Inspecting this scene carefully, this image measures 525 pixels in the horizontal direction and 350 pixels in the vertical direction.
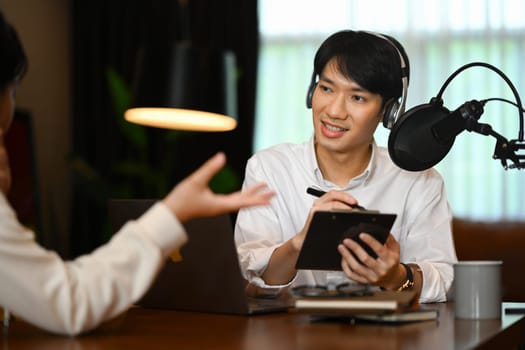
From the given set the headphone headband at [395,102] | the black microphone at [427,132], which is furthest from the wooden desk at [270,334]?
the headphone headband at [395,102]

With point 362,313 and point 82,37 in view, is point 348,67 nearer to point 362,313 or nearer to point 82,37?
point 362,313

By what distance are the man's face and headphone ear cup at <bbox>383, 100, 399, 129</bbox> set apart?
0.08 feet

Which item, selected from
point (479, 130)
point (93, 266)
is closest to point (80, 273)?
point (93, 266)

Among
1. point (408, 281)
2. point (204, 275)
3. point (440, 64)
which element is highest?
point (440, 64)

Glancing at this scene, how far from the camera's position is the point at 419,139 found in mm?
1803

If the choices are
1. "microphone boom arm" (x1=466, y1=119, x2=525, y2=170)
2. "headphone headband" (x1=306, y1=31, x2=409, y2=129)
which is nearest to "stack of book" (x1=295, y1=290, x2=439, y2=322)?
"microphone boom arm" (x1=466, y1=119, x2=525, y2=170)

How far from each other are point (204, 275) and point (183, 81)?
1152 millimetres

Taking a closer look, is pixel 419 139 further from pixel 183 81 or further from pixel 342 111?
pixel 183 81

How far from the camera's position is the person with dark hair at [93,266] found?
3.67ft

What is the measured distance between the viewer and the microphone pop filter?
176cm

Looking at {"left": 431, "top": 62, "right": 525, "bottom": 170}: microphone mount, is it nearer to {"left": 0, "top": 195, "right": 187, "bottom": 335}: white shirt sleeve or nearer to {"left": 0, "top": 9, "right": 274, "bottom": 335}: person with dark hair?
{"left": 0, "top": 9, "right": 274, "bottom": 335}: person with dark hair

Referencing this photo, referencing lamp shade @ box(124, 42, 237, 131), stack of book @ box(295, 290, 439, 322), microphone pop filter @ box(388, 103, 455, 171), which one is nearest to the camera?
stack of book @ box(295, 290, 439, 322)

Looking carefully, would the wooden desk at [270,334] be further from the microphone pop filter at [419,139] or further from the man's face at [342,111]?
the man's face at [342,111]

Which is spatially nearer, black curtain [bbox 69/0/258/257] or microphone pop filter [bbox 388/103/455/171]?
microphone pop filter [bbox 388/103/455/171]
